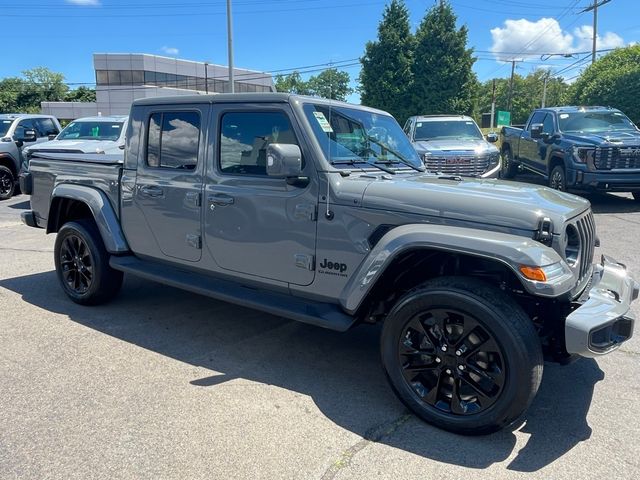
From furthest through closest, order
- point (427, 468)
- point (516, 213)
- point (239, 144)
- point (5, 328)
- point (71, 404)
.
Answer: point (5, 328), point (239, 144), point (71, 404), point (516, 213), point (427, 468)

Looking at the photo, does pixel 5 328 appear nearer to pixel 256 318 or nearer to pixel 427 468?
pixel 256 318

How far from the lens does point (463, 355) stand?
2900 mm

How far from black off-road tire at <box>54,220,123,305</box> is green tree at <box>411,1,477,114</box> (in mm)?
Answer: 25842

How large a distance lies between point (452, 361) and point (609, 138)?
8.64 m

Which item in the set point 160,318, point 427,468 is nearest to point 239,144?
point 160,318

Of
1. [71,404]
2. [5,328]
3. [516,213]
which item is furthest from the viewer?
[5,328]

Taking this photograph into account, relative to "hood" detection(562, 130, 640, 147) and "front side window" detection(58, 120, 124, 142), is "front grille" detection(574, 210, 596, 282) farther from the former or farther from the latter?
"front side window" detection(58, 120, 124, 142)

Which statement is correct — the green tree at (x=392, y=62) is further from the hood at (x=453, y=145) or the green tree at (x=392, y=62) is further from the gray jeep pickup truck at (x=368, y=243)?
the gray jeep pickup truck at (x=368, y=243)

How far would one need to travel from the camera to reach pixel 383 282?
3227mm

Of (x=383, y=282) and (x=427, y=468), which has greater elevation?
(x=383, y=282)

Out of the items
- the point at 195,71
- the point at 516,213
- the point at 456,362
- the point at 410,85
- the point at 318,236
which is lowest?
the point at 456,362

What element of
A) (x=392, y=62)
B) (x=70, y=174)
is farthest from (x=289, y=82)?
(x=70, y=174)

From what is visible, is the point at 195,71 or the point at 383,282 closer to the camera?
the point at 383,282

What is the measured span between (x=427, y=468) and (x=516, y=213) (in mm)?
1402
